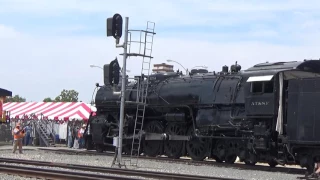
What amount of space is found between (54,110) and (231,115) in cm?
2312

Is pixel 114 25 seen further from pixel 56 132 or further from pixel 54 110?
pixel 54 110

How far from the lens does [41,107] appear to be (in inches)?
1665

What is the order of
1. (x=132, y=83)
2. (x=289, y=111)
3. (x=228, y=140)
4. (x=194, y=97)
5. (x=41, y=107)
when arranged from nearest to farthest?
1. (x=289, y=111)
2. (x=228, y=140)
3. (x=194, y=97)
4. (x=132, y=83)
5. (x=41, y=107)

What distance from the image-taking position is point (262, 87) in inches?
722

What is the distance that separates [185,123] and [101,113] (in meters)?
6.29

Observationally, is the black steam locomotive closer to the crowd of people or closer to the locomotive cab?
the locomotive cab

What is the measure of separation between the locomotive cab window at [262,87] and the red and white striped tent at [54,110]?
62.9ft

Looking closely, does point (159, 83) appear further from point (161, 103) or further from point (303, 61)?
point (303, 61)

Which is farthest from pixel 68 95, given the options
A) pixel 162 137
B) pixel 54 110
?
pixel 162 137

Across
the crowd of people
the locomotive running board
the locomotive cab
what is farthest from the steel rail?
the crowd of people

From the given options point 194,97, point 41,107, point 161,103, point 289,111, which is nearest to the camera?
point 289,111

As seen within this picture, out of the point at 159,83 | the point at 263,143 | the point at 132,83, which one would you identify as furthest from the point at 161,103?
the point at 263,143

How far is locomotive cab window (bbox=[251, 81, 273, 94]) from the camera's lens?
18.1 m

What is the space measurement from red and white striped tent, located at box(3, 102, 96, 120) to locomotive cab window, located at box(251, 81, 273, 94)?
19161mm
